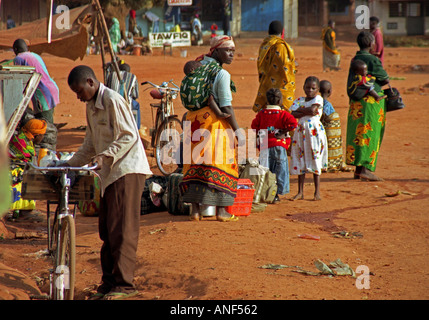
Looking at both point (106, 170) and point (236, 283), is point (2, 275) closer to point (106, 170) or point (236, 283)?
point (106, 170)

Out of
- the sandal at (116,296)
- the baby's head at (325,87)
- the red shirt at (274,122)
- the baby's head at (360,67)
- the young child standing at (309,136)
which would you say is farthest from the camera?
the baby's head at (325,87)

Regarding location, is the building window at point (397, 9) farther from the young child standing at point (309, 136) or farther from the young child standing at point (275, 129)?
the young child standing at point (275, 129)

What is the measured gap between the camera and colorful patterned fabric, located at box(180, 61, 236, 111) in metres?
6.43

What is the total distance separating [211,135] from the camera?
6484mm

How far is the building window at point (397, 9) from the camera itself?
4169 centimetres

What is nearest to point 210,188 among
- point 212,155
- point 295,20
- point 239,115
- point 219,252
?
point 212,155

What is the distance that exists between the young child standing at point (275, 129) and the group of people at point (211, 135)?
12 millimetres

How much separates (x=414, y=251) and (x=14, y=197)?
4.51m

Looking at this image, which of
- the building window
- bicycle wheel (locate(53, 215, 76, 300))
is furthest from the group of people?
the building window

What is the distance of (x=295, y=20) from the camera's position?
37531mm

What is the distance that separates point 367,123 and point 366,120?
5 cm

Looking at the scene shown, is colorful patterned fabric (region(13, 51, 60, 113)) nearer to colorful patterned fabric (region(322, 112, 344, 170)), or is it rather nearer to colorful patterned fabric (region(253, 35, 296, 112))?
colorful patterned fabric (region(253, 35, 296, 112))

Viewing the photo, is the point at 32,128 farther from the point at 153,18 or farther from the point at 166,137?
the point at 153,18

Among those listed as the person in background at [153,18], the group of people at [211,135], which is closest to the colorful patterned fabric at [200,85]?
the group of people at [211,135]
